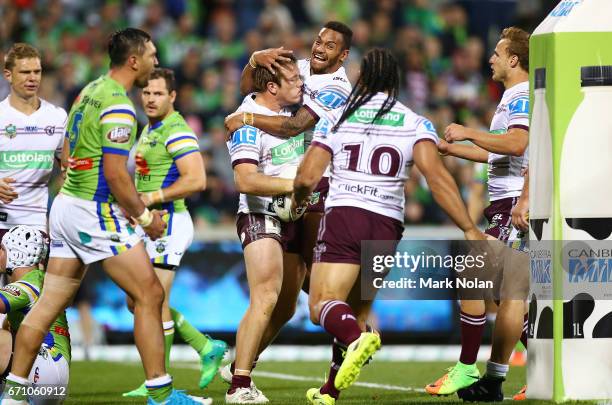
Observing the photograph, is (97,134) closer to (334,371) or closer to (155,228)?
(155,228)

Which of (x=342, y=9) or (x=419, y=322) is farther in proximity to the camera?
(x=342, y=9)

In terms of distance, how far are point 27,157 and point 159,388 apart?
12.6ft

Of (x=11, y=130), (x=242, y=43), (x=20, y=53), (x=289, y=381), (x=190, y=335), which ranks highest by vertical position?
(x=242, y=43)

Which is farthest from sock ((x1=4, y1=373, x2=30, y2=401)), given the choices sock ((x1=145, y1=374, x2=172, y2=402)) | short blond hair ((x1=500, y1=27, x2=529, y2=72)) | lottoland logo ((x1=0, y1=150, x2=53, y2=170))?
short blond hair ((x1=500, y1=27, x2=529, y2=72))

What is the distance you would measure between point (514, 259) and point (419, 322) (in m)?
6.69

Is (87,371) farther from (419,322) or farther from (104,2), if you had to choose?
(104,2)

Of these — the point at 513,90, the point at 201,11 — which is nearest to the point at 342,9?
the point at 201,11

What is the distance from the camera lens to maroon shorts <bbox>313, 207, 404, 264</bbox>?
7836mm

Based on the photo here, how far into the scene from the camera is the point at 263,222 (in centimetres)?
930

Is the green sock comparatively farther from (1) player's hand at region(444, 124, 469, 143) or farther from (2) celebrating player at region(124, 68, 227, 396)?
(1) player's hand at region(444, 124, 469, 143)

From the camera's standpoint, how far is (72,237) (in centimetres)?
795

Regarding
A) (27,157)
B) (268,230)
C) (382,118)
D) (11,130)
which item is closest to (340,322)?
(382,118)

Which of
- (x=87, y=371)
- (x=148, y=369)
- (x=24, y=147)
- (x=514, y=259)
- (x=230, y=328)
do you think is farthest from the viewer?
(x=230, y=328)

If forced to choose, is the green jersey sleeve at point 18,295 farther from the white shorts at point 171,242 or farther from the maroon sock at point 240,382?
the white shorts at point 171,242
